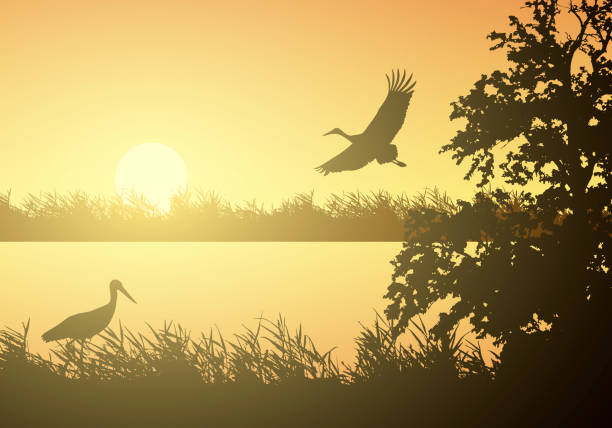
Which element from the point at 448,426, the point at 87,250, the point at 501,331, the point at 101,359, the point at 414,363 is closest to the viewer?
the point at 448,426

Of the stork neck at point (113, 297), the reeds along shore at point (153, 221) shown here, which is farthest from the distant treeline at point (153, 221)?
the stork neck at point (113, 297)

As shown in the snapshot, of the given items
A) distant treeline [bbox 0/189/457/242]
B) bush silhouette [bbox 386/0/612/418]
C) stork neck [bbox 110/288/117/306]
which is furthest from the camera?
distant treeline [bbox 0/189/457/242]

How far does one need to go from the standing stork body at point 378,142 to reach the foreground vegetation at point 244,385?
2.24 m

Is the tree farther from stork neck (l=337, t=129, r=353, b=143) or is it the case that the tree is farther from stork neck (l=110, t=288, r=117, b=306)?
stork neck (l=110, t=288, r=117, b=306)

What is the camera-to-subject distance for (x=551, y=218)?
7.93 metres

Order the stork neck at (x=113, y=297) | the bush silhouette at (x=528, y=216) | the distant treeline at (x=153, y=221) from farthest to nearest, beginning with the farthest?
1. the distant treeline at (x=153, y=221)
2. the stork neck at (x=113, y=297)
3. the bush silhouette at (x=528, y=216)

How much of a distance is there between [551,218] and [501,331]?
141 cm

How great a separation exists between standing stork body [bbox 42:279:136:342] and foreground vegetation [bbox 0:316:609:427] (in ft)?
1.30

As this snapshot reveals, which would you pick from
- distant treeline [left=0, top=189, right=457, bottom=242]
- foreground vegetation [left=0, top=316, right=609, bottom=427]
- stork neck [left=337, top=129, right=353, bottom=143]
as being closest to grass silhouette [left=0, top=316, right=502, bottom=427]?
foreground vegetation [left=0, top=316, right=609, bottom=427]

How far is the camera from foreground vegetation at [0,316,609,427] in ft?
24.9

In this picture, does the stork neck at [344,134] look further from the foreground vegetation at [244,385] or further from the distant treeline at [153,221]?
the distant treeline at [153,221]

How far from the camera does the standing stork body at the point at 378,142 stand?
966cm

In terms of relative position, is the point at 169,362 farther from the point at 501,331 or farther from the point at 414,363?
the point at 501,331

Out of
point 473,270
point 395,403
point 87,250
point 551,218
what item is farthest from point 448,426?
point 87,250
